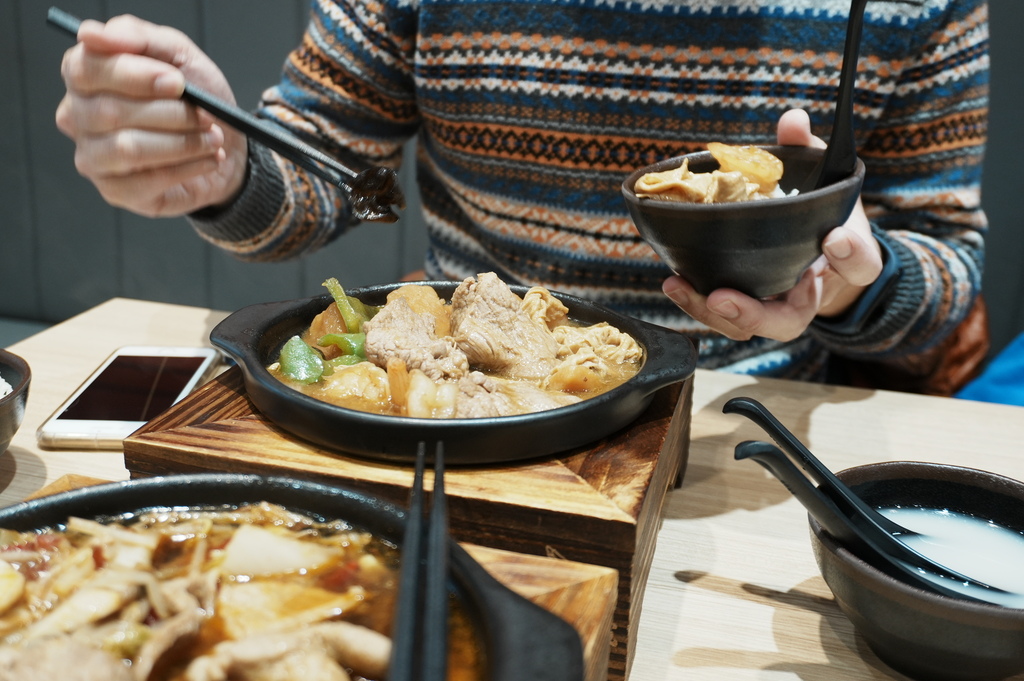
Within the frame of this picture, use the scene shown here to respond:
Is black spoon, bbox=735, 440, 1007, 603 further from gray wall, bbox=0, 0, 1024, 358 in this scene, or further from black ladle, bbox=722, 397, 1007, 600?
gray wall, bbox=0, 0, 1024, 358

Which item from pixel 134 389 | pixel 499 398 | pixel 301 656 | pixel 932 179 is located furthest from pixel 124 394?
pixel 932 179

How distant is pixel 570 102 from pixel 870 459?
109cm

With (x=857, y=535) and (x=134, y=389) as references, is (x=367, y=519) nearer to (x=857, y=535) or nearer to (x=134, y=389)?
(x=857, y=535)

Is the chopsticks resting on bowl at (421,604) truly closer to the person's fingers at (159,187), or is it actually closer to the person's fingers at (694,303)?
the person's fingers at (694,303)

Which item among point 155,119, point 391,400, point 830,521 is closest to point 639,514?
point 830,521

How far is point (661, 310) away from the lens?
2123 millimetres

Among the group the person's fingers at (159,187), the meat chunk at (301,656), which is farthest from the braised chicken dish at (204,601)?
the person's fingers at (159,187)

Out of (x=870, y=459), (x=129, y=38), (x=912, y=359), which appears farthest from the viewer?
(x=912, y=359)

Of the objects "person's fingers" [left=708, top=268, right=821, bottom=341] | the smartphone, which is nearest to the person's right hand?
the smartphone

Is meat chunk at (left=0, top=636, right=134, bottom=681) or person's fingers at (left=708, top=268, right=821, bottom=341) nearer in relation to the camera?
meat chunk at (left=0, top=636, right=134, bottom=681)

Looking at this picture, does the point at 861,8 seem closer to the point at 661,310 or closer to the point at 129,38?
the point at 661,310

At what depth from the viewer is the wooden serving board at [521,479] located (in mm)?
897

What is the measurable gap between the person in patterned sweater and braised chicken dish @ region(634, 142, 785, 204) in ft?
2.09

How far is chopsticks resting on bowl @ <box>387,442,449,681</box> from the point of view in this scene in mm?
468
